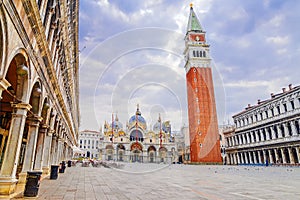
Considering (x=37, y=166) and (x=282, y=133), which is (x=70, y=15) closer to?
(x=37, y=166)

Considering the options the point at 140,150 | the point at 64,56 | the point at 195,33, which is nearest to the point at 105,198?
the point at 64,56

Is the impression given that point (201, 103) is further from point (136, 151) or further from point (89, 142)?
point (89, 142)

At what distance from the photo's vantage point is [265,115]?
4275 centimetres

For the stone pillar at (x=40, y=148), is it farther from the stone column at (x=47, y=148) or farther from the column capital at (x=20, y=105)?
the column capital at (x=20, y=105)

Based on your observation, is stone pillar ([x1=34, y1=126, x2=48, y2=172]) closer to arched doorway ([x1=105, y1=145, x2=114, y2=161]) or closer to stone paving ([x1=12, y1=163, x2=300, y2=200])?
stone paving ([x1=12, y1=163, x2=300, y2=200])

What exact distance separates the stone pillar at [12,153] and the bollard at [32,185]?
1.40ft

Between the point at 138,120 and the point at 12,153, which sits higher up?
the point at 138,120

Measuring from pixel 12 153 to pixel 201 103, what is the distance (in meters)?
51.9

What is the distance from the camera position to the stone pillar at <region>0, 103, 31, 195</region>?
23.1 feet

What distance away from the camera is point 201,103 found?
55.9 m

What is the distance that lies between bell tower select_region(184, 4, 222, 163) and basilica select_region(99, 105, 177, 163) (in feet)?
80.1

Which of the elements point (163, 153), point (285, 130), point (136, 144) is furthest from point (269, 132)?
point (136, 144)

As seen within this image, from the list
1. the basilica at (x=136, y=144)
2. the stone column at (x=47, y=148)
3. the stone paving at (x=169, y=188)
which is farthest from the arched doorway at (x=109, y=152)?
the stone paving at (x=169, y=188)

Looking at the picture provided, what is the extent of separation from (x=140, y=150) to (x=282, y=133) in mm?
54288
